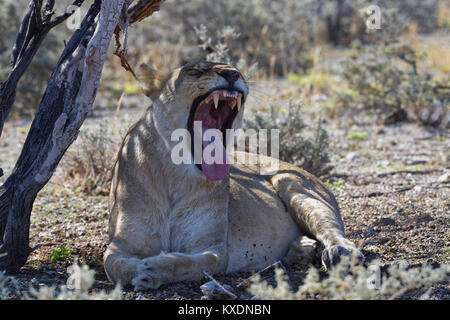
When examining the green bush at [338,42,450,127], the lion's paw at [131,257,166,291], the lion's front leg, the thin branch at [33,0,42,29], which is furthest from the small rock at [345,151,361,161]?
the lion's paw at [131,257,166,291]

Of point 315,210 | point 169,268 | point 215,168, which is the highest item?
point 215,168

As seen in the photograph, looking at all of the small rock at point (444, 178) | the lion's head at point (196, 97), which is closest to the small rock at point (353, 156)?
the small rock at point (444, 178)

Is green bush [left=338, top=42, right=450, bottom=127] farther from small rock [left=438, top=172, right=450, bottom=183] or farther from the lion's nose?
the lion's nose

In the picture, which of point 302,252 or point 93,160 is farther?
point 93,160

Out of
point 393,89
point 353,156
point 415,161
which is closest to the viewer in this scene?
point 415,161

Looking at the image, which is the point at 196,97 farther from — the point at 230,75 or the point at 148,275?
the point at 148,275

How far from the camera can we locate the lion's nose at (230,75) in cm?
470

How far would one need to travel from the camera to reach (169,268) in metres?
4.42

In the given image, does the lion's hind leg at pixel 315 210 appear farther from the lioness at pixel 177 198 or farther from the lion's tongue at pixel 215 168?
the lion's tongue at pixel 215 168

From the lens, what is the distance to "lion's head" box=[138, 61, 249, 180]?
4719 millimetres

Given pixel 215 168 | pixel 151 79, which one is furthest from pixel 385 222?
pixel 151 79

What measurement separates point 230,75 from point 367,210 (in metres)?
2.67

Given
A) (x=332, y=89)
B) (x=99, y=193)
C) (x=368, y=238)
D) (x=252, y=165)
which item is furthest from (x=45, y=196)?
(x=332, y=89)
